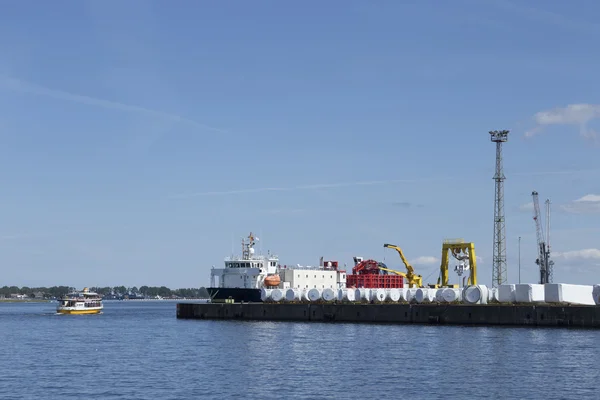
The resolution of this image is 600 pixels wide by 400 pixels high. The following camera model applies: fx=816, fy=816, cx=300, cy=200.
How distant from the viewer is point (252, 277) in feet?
406

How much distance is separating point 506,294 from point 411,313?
39.8 feet

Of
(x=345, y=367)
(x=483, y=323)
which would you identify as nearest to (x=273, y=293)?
(x=483, y=323)

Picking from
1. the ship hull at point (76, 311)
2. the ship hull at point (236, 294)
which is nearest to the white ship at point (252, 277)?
the ship hull at point (236, 294)

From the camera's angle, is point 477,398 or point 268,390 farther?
point 268,390

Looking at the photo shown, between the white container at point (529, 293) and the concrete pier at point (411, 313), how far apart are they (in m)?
→ 1.80

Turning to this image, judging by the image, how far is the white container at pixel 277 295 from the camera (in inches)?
4653

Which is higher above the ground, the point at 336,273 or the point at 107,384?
the point at 336,273

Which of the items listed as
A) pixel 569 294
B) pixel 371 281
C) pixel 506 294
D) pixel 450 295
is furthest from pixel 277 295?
pixel 569 294

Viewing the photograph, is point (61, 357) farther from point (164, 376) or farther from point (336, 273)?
point (336, 273)

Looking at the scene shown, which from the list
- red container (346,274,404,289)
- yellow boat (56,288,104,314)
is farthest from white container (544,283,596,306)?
yellow boat (56,288,104,314)

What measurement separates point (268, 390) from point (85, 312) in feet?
390

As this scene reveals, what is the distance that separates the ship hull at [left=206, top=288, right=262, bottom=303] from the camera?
121 m

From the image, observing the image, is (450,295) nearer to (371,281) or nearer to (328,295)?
(328,295)

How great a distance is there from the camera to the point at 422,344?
7850cm
